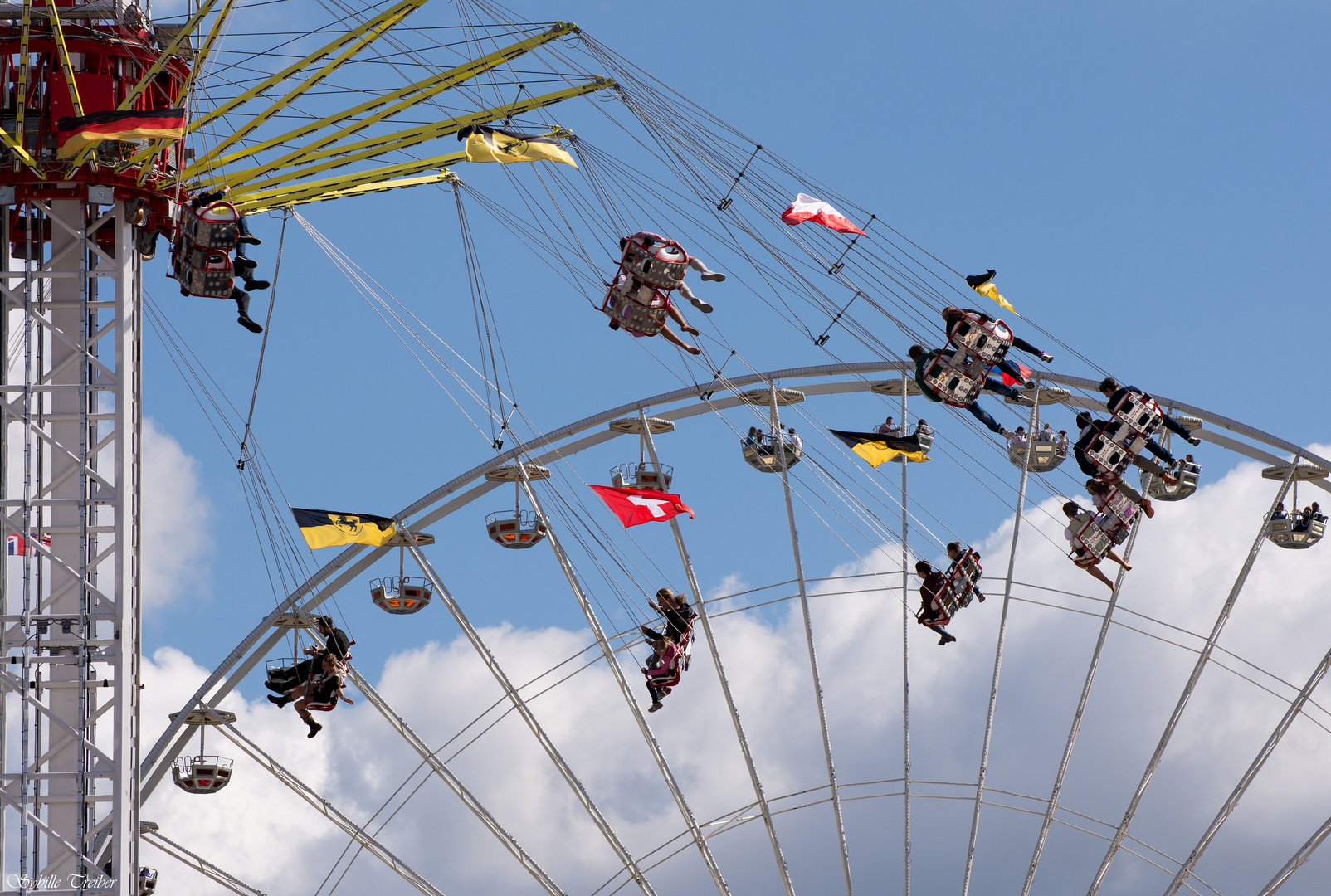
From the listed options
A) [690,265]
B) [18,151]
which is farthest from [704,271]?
[18,151]

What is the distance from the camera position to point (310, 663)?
3180 cm

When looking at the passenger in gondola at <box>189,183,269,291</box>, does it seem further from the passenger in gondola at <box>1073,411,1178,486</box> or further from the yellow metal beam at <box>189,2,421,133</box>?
the passenger in gondola at <box>1073,411,1178,486</box>

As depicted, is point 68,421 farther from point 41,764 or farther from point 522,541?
point 522,541

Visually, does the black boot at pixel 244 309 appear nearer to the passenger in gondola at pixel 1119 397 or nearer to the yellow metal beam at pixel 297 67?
the yellow metal beam at pixel 297 67

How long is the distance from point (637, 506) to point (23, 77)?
36.1ft

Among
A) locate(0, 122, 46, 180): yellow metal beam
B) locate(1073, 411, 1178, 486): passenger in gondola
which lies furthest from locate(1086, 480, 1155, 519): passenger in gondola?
locate(0, 122, 46, 180): yellow metal beam

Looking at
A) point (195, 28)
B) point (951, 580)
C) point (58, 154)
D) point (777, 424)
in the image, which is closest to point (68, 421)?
point (58, 154)

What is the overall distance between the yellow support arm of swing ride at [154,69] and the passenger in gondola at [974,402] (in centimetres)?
1176

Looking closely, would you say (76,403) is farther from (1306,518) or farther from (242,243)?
(1306,518)

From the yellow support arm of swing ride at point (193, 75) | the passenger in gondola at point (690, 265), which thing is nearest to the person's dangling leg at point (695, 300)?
the passenger in gondola at point (690, 265)

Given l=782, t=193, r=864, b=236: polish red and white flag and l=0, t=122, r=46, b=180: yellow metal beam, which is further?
l=782, t=193, r=864, b=236: polish red and white flag

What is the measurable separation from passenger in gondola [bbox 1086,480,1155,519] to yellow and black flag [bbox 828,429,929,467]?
3017 mm

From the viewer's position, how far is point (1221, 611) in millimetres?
32438

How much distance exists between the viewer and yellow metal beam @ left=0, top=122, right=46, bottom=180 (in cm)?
2691
